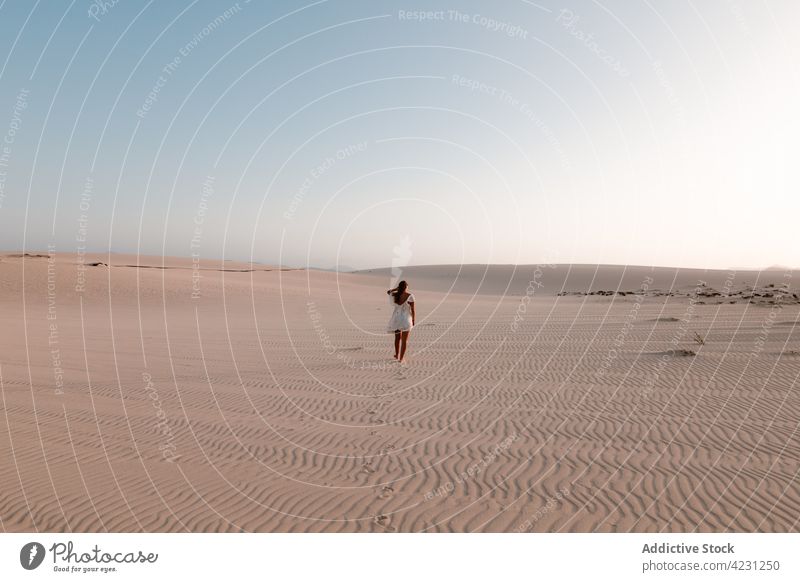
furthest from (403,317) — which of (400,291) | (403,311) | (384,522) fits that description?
(384,522)

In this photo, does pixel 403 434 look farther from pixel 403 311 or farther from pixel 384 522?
pixel 403 311

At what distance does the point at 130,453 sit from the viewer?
809cm

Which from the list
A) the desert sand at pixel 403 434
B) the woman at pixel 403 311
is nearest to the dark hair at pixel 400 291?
the woman at pixel 403 311

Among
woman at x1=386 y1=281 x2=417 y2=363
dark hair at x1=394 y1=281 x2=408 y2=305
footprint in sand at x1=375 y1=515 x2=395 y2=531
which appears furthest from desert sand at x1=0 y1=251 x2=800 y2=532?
dark hair at x1=394 y1=281 x2=408 y2=305

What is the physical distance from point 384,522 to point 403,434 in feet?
10.4

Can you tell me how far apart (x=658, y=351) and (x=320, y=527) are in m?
15.0

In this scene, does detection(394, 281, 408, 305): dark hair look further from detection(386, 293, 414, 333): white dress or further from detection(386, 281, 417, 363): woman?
detection(386, 293, 414, 333): white dress

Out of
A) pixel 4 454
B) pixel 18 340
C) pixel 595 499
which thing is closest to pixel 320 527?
pixel 595 499

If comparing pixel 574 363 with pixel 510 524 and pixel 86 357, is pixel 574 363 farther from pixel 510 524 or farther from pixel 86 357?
pixel 86 357

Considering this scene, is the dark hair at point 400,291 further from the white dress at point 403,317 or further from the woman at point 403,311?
the white dress at point 403,317

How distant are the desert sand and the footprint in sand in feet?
0.11

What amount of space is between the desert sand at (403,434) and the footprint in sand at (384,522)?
0.11 feet

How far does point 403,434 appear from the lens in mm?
9133

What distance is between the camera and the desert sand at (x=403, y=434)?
6.23 m
